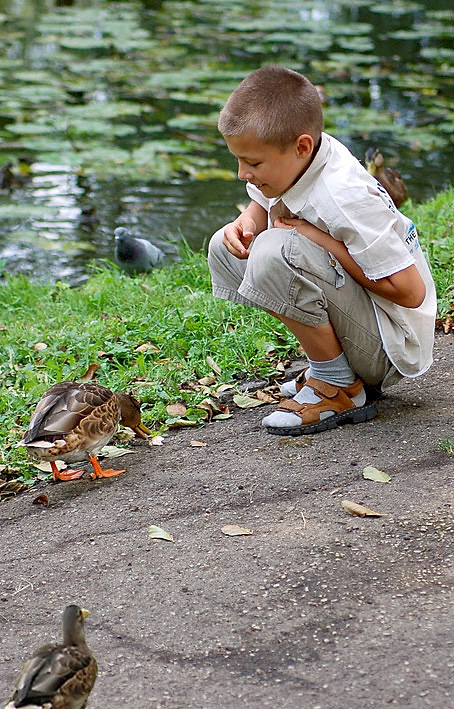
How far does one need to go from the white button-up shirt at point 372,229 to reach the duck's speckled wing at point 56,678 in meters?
1.84

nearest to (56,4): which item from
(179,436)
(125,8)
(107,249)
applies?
(125,8)

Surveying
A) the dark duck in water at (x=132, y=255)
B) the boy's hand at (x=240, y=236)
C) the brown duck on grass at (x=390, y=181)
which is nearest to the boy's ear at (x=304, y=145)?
the boy's hand at (x=240, y=236)

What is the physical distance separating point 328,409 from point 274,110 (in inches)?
48.5

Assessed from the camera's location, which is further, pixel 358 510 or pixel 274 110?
pixel 274 110

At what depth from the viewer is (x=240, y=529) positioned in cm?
319

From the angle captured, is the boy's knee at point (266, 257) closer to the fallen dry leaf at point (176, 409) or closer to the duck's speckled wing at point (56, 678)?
the fallen dry leaf at point (176, 409)

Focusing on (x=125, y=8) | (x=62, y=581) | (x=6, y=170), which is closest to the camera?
(x=62, y=581)

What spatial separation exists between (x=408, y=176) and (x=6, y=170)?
390 centimetres

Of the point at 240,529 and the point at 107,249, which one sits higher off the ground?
the point at 240,529

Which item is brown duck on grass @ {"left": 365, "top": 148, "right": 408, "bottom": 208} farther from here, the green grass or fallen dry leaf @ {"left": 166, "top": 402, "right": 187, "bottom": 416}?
fallen dry leaf @ {"left": 166, "top": 402, "right": 187, "bottom": 416}

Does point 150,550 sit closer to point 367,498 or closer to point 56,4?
point 367,498

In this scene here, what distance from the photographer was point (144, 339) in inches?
199

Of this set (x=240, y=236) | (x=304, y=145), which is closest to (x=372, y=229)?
(x=304, y=145)

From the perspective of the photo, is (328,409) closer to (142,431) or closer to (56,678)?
(142,431)
